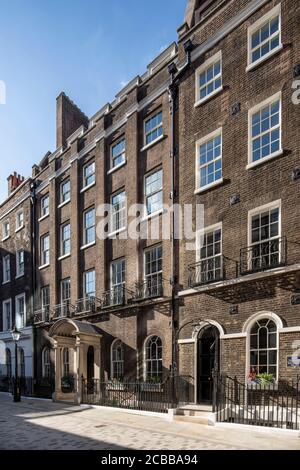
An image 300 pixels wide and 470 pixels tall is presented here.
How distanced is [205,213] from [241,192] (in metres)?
1.79

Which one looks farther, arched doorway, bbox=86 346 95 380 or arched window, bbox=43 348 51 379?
arched window, bbox=43 348 51 379

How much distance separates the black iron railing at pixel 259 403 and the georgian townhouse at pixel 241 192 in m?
0.41

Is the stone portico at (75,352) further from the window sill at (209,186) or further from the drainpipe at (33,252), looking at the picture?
the window sill at (209,186)

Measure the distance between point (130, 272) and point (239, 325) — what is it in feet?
21.4

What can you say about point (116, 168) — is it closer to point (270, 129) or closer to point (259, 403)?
point (270, 129)

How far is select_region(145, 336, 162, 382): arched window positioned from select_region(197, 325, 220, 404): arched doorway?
6.73 ft

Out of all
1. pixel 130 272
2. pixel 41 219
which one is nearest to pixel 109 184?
pixel 130 272

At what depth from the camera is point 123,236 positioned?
67.5ft

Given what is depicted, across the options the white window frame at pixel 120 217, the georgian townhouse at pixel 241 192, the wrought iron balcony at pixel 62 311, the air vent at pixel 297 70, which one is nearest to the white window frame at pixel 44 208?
the wrought iron balcony at pixel 62 311

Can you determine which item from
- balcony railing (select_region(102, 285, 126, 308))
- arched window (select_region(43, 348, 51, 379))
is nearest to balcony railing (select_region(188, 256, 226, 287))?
balcony railing (select_region(102, 285, 126, 308))

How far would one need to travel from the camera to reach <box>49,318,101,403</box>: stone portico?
20.2m

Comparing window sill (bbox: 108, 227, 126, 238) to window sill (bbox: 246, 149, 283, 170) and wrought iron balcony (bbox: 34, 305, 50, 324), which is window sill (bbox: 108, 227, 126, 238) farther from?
wrought iron balcony (bbox: 34, 305, 50, 324)

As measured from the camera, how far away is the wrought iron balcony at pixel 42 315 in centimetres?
2620

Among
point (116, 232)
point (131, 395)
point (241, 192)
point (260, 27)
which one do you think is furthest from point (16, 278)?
point (260, 27)
